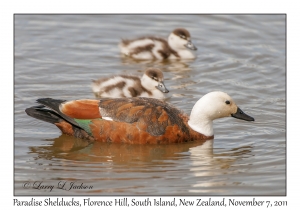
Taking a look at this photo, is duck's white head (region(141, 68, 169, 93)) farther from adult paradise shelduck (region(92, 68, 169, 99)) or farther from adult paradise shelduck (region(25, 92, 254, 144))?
adult paradise shelduck (region(25, 92, 254, 144))

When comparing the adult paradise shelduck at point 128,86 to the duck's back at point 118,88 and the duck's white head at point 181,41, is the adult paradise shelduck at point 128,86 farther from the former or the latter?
the duck's white head at point 181,41

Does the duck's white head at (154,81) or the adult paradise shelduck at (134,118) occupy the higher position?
the duck's white head at (154,81)

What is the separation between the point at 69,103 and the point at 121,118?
2.34 ft

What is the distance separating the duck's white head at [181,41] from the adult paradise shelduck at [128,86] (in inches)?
83.8

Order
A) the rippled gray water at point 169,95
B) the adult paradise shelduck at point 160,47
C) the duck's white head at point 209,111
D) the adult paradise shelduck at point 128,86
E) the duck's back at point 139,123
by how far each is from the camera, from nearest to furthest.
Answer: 1. the rippled gray water at point 169,95
2. the duck's back at point 139,123
3. the duck's white head at point 209,111
4. the adult paradise shelduck at point 128,86
5. the adult paradise shelduck at point 160,47

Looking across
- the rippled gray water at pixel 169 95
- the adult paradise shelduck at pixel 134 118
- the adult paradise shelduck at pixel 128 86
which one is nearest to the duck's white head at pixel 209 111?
the adult paradise shelduck at pixel 134 118

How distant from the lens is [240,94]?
10.6m

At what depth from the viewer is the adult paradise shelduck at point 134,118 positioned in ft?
27.9

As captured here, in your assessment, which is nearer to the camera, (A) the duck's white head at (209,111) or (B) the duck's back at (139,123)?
(B) the duck's back at (139,123)

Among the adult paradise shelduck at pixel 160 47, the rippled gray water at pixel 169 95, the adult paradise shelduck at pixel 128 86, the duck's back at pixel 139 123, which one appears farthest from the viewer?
the adult paradise shelduck at pixel 160 47

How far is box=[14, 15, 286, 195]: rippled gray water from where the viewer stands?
295 inches

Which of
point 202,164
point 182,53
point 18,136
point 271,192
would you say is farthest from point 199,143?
point 182,53

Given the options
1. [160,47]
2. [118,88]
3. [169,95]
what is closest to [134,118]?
[118,88]

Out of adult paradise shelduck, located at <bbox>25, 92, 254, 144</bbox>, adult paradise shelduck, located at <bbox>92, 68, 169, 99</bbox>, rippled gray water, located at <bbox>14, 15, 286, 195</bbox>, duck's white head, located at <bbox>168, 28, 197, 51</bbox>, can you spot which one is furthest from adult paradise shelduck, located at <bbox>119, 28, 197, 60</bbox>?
adult paradise shelduck, located at <bbox>25, 92, 254, 144</bbox>
